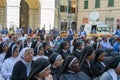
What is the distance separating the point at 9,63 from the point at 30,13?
1279 inches

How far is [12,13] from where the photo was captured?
3447 centimetres

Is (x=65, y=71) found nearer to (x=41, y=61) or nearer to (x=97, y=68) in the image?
(x=41, y=61)

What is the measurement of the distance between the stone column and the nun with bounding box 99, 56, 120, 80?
28563 millimetres

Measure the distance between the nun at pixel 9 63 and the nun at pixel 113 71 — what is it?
8.94 feet

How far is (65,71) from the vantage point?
610cm

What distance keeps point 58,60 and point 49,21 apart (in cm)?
2994

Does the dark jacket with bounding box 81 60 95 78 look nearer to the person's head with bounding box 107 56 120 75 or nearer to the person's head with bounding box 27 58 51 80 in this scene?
the person's head with bounding box 107 56 120 75

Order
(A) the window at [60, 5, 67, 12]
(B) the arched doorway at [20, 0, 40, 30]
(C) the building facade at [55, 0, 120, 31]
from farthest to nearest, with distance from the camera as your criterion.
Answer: (A) the window at [60, 5, 67, 12] → (C) the building facade at [55, 0, 120, 31] → (B) the arched doorway at [20, 0, 40, 30]

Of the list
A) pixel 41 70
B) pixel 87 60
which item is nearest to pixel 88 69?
pixel 87 60

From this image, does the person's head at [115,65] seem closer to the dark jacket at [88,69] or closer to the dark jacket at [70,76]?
the dark jacket at [70,76]

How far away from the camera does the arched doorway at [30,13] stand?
38562 mm

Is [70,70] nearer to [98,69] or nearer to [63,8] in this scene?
[98,69]

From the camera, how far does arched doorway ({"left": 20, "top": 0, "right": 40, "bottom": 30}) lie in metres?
38.6

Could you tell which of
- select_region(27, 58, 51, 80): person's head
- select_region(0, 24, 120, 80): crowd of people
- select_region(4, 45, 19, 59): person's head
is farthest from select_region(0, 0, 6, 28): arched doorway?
select_region(27, 58, 51, 80): person's head
